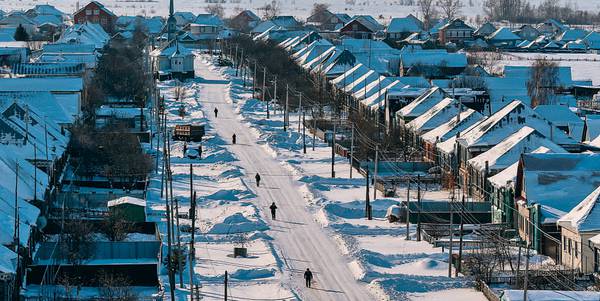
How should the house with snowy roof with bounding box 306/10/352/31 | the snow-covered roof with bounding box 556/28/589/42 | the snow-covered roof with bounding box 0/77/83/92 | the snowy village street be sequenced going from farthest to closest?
the house with snowy roof with bounding box 306/10/352/31, the snow-covered roof with bounding box 556/28/589/42, the snow-covered roof with bounding box 0/77/83/92, the snowy village street

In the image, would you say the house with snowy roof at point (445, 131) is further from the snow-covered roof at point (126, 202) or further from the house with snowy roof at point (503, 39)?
the house with snowy roof at point (503, 39)

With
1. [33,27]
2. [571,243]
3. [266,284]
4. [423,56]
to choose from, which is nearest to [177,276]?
[266,284]

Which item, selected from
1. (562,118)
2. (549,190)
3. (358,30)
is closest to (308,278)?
(549,190)

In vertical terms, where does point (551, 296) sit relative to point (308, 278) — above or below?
above

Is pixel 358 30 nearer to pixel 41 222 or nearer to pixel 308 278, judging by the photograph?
pixel 41 222

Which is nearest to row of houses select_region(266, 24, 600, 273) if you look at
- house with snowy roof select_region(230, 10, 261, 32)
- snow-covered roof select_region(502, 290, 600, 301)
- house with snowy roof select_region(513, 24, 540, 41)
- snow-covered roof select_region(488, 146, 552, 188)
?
snow-covered roof select_region(488, 146, 552, 188)

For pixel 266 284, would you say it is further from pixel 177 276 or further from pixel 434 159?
pixel 434 159

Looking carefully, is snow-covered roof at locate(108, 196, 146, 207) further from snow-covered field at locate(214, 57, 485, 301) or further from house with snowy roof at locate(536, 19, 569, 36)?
house with snowy roof at locate(536, 19, 569, 36)
